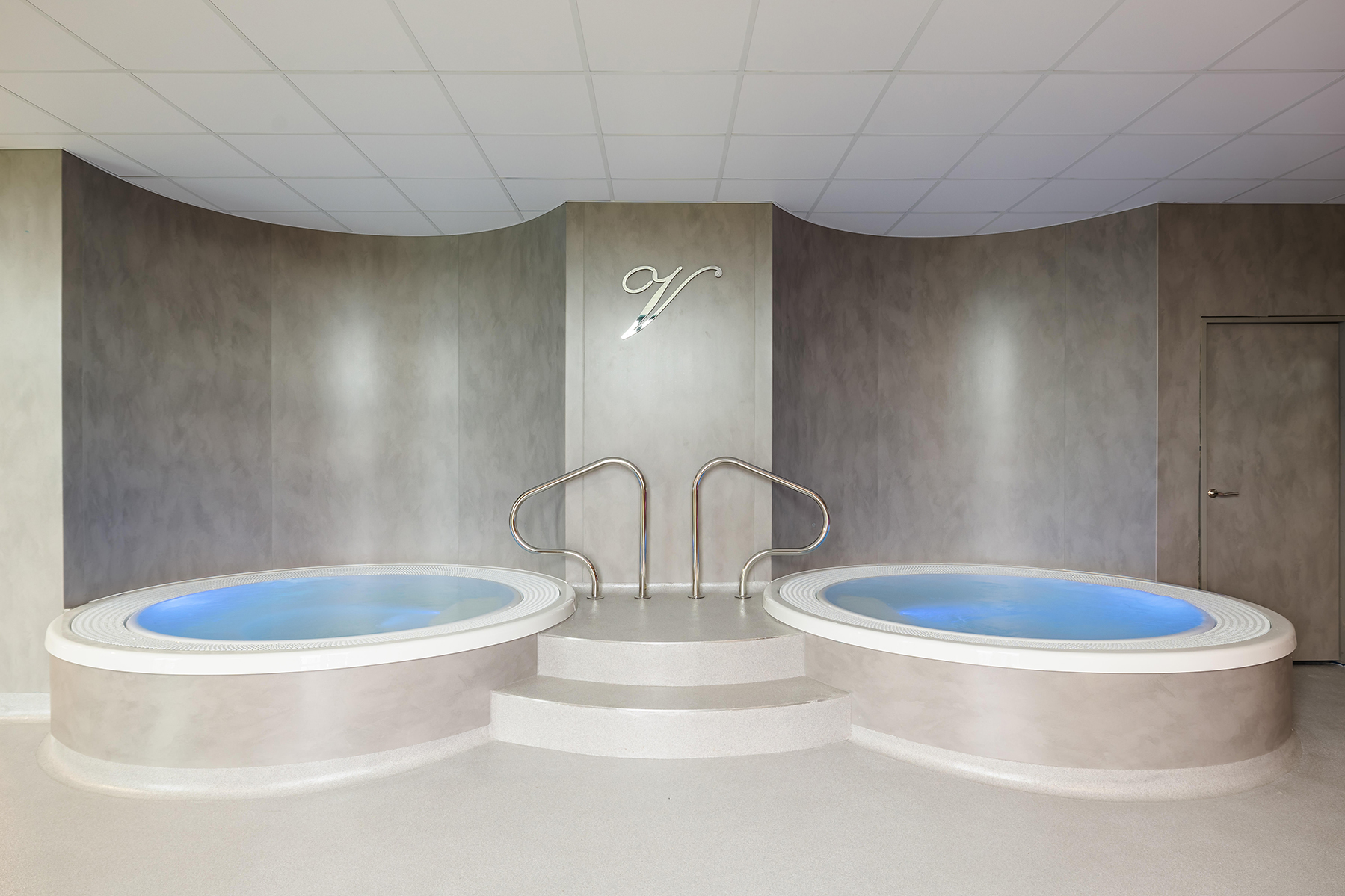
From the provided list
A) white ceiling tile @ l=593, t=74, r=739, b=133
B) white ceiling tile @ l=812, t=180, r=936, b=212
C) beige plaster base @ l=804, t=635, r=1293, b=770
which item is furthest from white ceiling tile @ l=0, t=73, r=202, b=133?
beige plaster base @ l=804, t=635, r=1293, b=770

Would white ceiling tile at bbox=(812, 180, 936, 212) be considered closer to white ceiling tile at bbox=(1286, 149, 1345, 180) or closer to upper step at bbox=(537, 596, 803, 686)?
white ceiling tile at bbox=(1286, 149, 1345, 180)

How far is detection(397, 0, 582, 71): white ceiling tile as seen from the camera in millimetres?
2520

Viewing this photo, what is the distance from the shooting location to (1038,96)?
3.11 m

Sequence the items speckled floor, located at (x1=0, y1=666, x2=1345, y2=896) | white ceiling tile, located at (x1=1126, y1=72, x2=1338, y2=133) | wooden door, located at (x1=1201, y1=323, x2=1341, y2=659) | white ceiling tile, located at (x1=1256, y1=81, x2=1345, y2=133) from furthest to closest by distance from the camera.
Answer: wooden door, located at (x1=1201, y1=323, x2=1341, y2=659)
white ceiling tile, located at (x1=1256, y1=81, x2=1345, y2=133)
white ceiling tile, located at (x1=1126, y1=72, x2=1338, y2=133)
speckled floor, located at (x1=0, y1=666, x2=1345, y2=896)

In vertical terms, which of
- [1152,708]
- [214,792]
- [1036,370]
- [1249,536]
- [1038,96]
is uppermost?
[1038,96]

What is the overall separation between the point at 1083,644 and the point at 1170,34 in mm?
2236

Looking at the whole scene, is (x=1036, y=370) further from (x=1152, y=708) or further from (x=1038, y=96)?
(x=1152, y=708)

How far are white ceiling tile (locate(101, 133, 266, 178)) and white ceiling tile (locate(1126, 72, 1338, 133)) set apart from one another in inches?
168

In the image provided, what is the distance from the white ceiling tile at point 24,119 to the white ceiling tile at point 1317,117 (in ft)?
17.6

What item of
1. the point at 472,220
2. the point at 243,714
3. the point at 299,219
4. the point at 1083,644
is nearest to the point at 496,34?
the point at 472,220

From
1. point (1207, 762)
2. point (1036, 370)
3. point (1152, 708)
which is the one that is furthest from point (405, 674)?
point (1036, 370)

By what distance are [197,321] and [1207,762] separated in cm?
552

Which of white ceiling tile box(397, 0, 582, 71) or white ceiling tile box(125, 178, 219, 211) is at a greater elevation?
white ceiling tile box(397, 0, 582, 71)

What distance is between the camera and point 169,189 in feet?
13.8
